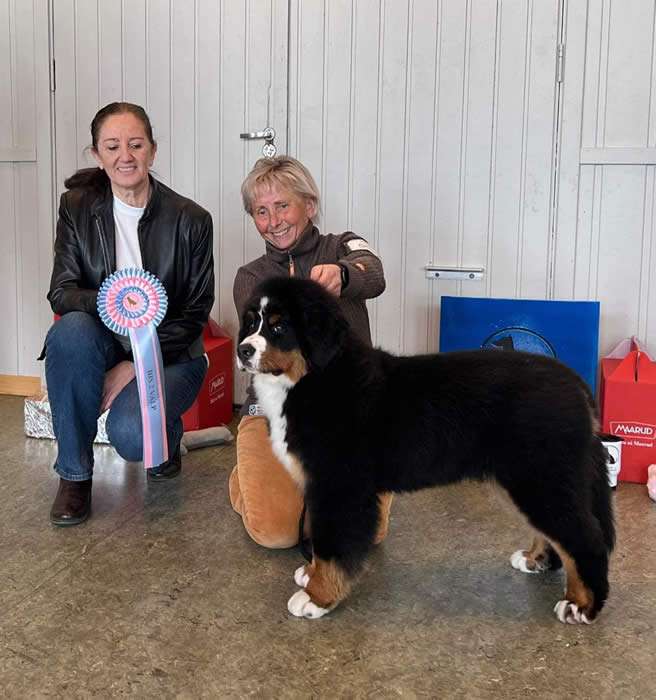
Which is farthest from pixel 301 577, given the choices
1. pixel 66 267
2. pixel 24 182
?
pixel 24 182

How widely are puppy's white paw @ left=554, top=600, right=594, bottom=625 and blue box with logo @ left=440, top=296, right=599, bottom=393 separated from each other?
5.47ft

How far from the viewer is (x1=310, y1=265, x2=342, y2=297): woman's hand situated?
2.21 meters

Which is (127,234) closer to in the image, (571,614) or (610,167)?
(571,614)

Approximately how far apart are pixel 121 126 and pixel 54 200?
1775mm

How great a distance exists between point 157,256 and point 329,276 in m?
0.90

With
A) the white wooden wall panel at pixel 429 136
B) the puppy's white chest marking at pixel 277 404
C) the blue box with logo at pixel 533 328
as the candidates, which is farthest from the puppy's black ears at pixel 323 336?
the white wooden wall panel at pixel 429 136

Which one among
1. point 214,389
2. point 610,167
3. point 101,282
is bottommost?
point 214,389

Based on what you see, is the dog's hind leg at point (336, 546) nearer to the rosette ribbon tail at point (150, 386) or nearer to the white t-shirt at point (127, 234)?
the rosette ribbon tail at point (150, 386)

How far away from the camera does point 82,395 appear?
2.59 metres

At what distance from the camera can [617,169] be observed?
3.53 m

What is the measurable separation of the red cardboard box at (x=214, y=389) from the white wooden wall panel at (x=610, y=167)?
170 cm

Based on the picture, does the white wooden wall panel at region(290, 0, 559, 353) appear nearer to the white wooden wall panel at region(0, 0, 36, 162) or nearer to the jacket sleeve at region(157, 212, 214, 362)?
the jacket sleeve at region(157, 212, 214, 362)

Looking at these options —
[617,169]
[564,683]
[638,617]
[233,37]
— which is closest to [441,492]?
[638,617]

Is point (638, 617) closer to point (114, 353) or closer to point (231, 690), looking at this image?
point (231, 690)
